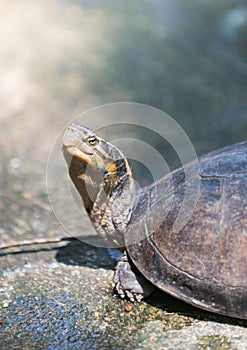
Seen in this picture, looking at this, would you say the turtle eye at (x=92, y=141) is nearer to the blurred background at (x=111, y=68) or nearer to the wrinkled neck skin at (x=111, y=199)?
the wrinkled neck skin at (x=111, y=199)

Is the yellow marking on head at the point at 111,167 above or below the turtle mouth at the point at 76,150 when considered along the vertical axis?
below

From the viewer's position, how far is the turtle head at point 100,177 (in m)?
2.97

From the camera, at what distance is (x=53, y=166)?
5047 mm

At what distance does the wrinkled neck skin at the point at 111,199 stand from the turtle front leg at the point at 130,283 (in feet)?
0.84

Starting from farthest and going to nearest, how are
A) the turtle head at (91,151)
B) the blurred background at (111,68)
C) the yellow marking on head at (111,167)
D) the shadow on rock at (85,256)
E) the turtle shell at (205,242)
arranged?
the blurred background at (111,68) → the shadow on rock at (85,256) → the yellow marking on head at (111,167) → the turtle head at (91,151) → the turtle shell at (205,242)

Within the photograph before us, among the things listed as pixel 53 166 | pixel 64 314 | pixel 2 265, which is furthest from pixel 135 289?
pixel 53 166

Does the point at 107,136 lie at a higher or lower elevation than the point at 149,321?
higher

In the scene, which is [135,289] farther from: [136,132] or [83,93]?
[83,93]

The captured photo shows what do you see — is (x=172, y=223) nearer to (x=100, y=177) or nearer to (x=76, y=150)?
(x=100, y=177)

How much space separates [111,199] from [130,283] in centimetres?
57

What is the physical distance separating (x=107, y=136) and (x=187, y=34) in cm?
328

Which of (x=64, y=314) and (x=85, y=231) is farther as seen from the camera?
(x=85, y=231)

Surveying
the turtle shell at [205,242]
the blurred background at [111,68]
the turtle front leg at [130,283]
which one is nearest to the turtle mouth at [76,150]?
the turtle shell at [205,242]

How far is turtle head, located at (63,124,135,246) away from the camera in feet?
9.75
